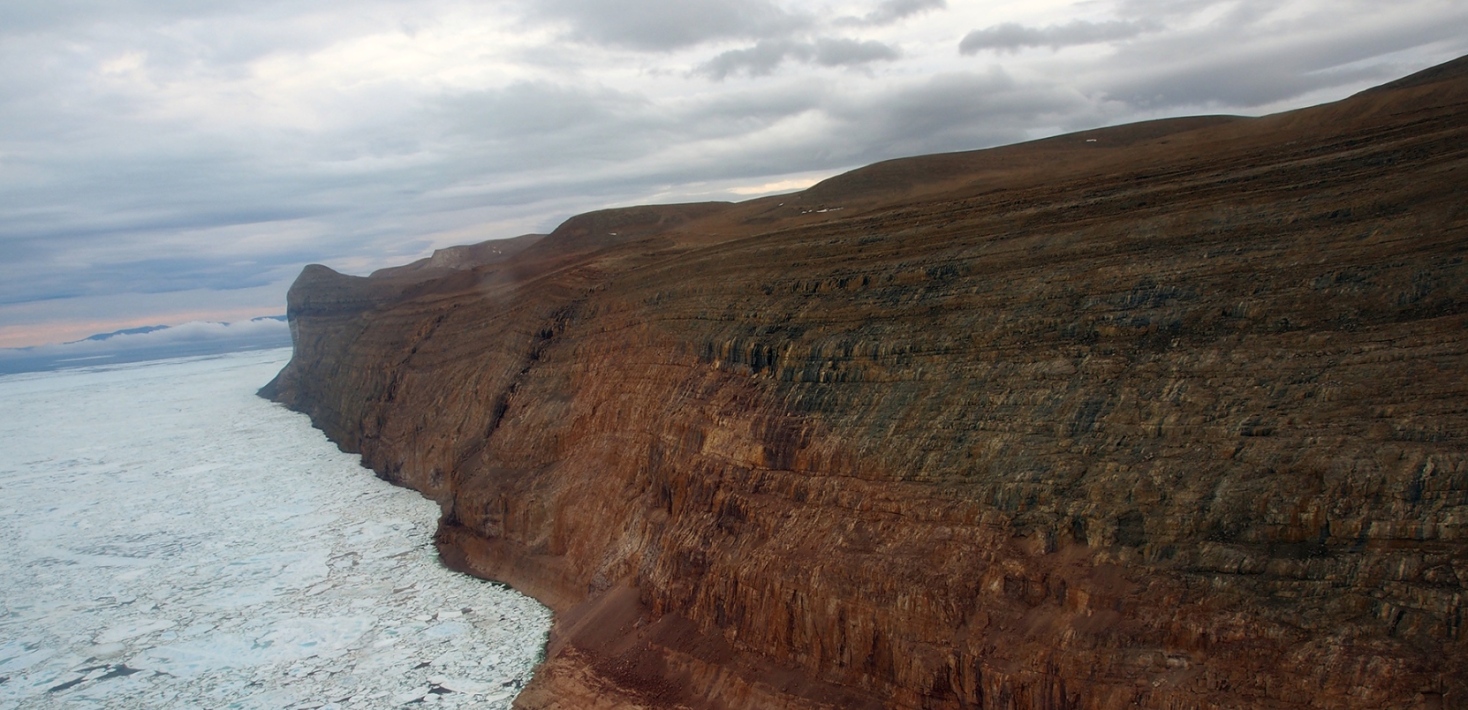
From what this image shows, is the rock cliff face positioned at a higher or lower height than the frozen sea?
higher

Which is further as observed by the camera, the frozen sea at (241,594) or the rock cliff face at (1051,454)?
the frozen sea at (241,594)

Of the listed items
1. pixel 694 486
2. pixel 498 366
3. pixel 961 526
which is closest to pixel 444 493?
pixel 498 366

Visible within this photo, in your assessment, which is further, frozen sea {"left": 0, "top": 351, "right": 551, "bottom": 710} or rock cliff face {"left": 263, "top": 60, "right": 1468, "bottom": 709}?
frozen sea {"left": 0, "top": 351, "right": 551, "bottom": 710}

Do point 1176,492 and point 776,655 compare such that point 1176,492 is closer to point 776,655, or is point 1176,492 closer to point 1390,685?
point 1390,685

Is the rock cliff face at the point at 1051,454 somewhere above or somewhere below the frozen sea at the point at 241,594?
above

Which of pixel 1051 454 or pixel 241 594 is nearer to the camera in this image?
pixel 1051 454
